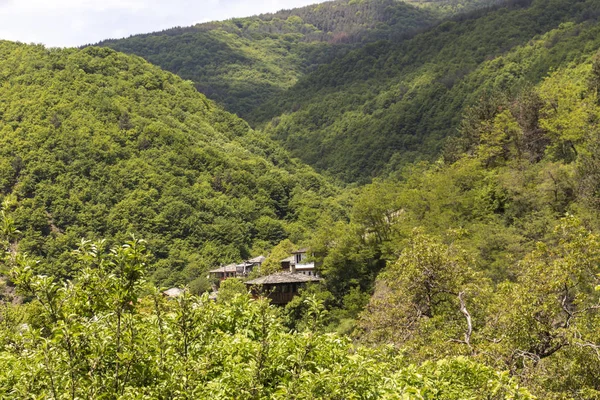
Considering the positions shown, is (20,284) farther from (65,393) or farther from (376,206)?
(376,206)

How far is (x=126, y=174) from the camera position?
8931 centimetres

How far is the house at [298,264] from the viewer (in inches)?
1996

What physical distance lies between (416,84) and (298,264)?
9520cm

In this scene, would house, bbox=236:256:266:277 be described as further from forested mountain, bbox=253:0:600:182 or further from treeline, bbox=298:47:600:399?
forested mountain, bbox=253:0:600:182

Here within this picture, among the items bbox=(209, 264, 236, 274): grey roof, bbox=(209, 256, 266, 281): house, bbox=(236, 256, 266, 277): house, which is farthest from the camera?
bbox=(209, 264, 236, 274): grey roof

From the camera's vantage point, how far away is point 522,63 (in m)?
101

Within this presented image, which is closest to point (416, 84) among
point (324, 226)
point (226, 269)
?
point (226, 269)

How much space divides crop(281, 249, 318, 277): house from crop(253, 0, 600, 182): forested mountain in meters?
50.2

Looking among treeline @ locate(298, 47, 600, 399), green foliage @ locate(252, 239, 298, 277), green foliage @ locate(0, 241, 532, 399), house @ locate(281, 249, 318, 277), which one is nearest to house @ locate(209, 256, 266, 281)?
green foliage @ locate(252, 239, 298, 277)

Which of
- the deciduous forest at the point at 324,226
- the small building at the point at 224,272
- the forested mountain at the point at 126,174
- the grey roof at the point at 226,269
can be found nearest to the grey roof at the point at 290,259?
the deciduous forest at the point at 324,226

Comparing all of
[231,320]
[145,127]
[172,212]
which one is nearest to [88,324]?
[231,320]

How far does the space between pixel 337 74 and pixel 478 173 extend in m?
150

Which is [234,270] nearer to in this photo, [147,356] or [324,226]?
[324,226]

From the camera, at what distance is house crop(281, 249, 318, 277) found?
50688mm
